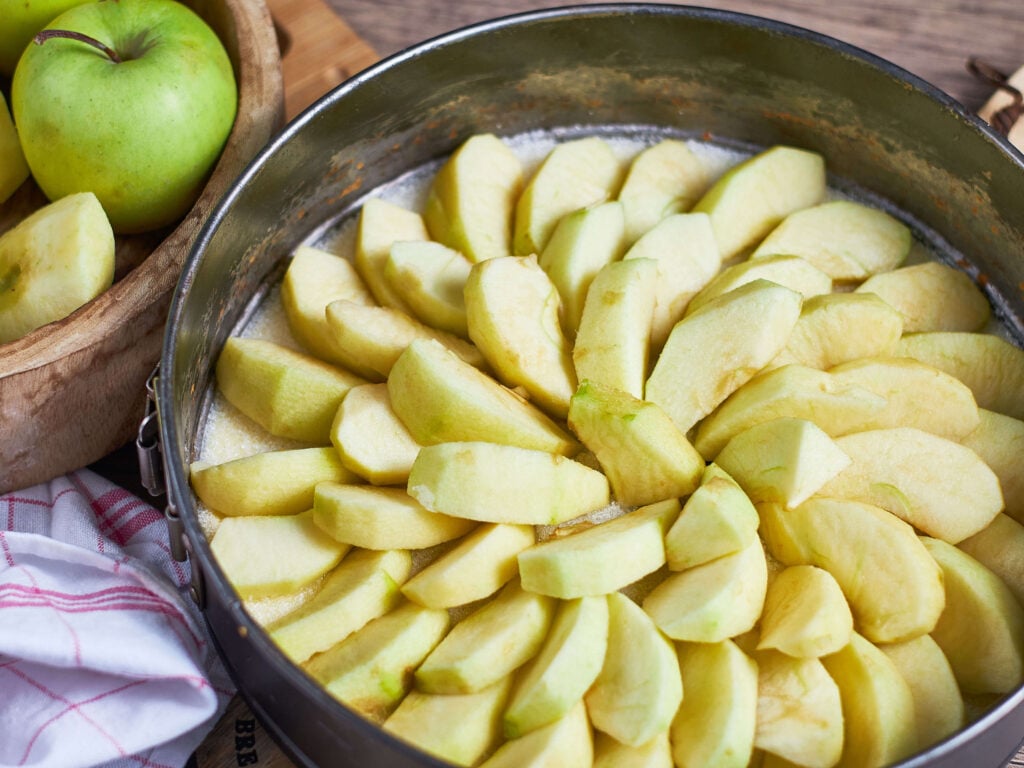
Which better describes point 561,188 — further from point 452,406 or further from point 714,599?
point 714,599

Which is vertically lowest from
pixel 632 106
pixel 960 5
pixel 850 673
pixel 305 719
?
pixel 305 719

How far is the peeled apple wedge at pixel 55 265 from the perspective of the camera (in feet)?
4.64

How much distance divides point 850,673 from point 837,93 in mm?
830

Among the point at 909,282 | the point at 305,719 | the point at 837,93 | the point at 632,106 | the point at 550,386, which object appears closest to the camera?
the point at 305,719

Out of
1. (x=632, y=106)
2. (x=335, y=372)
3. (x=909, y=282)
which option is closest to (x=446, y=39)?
(x=632, y=106)

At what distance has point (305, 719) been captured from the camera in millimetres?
1133

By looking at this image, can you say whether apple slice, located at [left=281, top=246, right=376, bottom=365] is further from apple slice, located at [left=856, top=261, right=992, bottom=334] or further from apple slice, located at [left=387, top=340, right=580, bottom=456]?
apple slice, located at [left=856, top=261, right=992, bottom=334]

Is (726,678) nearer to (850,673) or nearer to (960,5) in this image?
(850,673)

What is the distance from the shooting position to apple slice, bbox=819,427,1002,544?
128 cm

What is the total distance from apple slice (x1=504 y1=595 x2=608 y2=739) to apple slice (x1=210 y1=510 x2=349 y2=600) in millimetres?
254

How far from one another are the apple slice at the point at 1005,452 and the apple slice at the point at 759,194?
388mm

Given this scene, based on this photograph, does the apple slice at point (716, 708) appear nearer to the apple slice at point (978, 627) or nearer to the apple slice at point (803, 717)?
the apple slice at point (803, 717)

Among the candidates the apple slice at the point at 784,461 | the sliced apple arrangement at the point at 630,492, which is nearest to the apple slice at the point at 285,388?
the sliced apple arrangement at the point at 630,492

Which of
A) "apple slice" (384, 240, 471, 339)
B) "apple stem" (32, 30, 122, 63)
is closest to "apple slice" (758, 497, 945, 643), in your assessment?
"apple slice" (384, 240, 471, 339)
